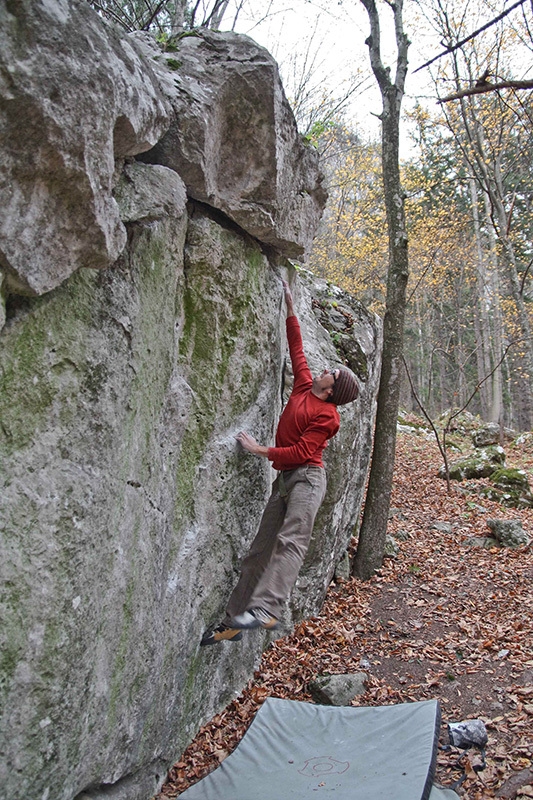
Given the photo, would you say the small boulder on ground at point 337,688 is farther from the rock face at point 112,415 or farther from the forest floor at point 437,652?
the rock face at point 112,415

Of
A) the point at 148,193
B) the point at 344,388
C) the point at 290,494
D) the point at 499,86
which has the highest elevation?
the point at 499,86

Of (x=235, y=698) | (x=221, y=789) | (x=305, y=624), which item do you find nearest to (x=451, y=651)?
(x=305, y=624)

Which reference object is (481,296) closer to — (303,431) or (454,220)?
(454,220)

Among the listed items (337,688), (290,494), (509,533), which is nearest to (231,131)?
(290,494)

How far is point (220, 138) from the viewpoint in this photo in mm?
4500

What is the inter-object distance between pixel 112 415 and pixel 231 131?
2762mm

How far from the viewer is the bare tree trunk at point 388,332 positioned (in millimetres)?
8312

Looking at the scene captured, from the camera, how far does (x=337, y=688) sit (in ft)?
18.0

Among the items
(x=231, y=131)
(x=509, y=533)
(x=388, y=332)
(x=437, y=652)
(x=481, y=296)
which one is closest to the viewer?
(x=231, y=131)

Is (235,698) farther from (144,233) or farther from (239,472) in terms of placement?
(144,233)

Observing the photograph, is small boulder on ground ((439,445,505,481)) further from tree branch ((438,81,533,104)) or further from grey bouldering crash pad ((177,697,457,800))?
tree branch ((438,81,533,104))

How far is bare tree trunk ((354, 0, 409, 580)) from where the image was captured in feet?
27.3

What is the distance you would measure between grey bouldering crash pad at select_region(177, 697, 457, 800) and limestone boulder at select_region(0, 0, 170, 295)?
153 inches

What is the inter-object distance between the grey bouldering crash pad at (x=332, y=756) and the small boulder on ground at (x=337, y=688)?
34 centimetres
